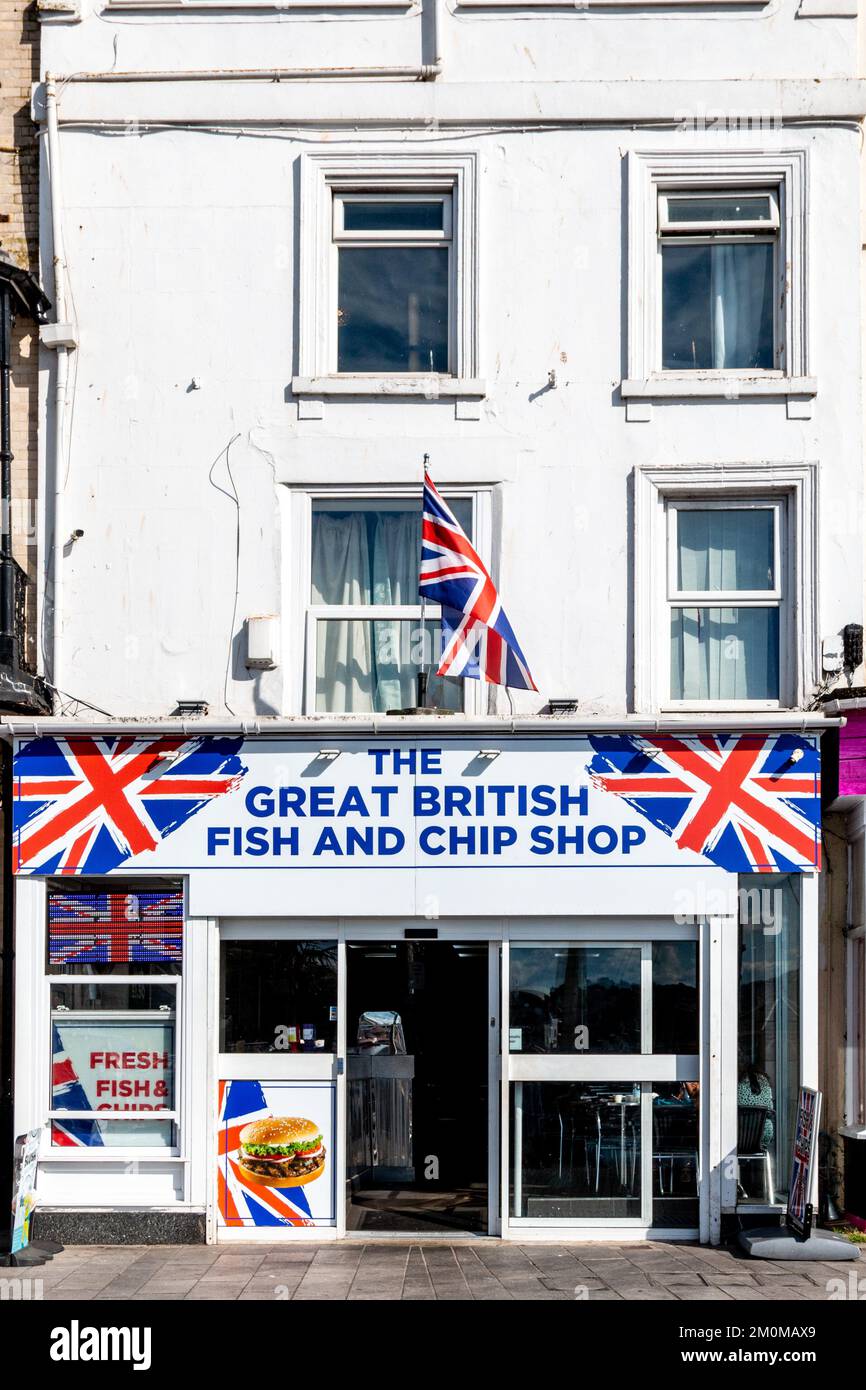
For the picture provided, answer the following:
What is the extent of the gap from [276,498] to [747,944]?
5.19 metres

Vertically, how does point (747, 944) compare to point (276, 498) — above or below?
below

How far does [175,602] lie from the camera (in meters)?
14.0


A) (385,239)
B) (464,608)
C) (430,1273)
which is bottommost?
(430,1273)

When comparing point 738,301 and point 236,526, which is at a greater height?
point 738,301

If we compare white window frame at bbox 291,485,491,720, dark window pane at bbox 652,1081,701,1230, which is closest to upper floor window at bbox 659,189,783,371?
white window frame at bbox 291,485,491,720

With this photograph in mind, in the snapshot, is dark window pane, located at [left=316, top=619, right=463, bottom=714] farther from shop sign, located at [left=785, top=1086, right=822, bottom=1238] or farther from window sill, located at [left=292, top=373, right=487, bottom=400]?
shop sign, located at [left=785, top=1086, right=822, bottom=1238]

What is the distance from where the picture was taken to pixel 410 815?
532 inches

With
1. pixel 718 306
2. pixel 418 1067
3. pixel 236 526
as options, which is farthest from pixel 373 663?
Answer: pixel 718 306

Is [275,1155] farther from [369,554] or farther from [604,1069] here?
[369,554]

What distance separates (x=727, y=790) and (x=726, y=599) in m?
1.62

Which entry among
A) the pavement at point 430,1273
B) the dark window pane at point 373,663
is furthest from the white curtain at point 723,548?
the pavement at point 430,1273

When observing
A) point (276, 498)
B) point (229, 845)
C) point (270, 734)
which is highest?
point (276, 498)

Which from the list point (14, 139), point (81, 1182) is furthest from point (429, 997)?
point (14, 139)

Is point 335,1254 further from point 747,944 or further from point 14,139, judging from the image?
point 14,139
